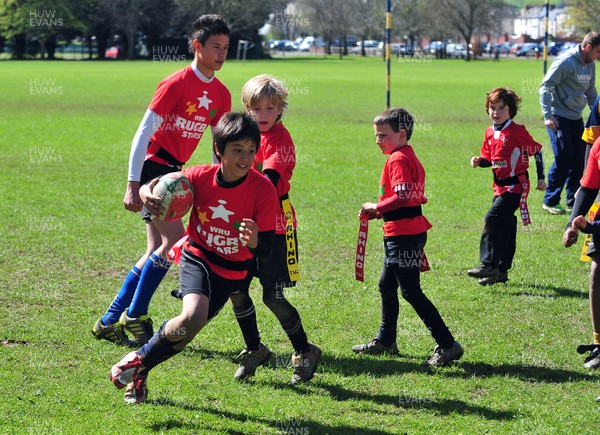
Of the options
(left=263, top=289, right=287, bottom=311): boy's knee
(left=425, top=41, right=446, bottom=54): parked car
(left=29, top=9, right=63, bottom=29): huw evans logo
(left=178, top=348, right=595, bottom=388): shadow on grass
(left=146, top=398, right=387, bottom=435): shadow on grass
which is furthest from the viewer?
(left=425, top=41, right=446, bottom=54): parked car

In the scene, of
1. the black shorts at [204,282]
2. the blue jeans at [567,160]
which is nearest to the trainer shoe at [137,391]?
the black shorts at [204,282]

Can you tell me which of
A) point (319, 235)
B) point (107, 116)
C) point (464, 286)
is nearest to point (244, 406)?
point (464, 286)

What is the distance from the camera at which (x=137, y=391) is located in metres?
5.21

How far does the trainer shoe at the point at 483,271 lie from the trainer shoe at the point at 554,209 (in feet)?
13.0

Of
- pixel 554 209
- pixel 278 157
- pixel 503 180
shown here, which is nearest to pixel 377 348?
pixel 278 157

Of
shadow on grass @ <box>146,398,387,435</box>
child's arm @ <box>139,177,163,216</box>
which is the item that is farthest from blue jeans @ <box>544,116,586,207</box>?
child's arm @ <box>139,177,163,216</box>

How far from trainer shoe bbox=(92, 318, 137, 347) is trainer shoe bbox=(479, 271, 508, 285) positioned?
11.4 ft

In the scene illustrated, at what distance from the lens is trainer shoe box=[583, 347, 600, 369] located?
19.4ft

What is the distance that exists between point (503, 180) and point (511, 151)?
0.29 meters

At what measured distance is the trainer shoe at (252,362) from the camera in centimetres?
569

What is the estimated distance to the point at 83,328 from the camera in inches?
265

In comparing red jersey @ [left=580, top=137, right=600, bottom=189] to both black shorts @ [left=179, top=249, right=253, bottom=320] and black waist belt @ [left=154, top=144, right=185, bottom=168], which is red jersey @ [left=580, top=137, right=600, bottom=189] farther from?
black waist belt @ [left=154, top=144, right=185, bottom=168]

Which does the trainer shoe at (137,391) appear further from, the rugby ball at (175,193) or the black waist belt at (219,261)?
the rugby ball at (175,193)

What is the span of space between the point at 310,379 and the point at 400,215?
128 centimetres
